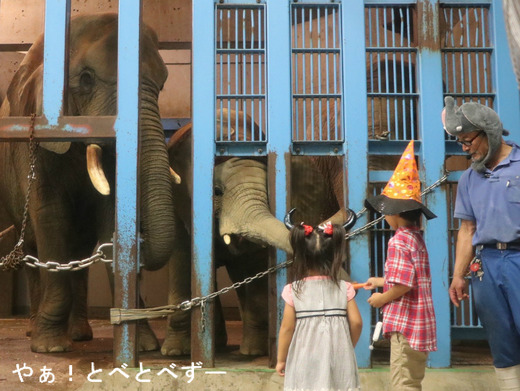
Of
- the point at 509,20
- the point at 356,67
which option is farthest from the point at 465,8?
the point at 509,20

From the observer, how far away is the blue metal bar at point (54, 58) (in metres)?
5.03

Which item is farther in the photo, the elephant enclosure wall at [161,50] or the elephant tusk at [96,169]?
the elephant enclosure wall at [161,50]

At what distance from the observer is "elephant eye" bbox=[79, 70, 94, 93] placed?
618cm

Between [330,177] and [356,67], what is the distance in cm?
154

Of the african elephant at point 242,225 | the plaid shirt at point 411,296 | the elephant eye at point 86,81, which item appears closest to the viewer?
the plaid shirt at point 411,296

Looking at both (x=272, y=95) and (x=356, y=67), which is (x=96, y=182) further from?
(x=356, y=67)

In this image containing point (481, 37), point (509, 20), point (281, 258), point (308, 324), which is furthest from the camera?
point (481, 37)

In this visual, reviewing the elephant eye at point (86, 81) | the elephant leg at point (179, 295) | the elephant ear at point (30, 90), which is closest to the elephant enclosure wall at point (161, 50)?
the elephant ear at point (30, 90)

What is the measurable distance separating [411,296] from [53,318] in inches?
129

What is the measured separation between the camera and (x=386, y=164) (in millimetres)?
5828

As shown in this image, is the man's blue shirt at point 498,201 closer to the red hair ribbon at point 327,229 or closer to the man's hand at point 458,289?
the man's hand at point 458,289

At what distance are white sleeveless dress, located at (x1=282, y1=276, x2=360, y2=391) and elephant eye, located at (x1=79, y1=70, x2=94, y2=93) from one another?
10.8 ft

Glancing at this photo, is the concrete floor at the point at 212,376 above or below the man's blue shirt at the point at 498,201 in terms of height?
below

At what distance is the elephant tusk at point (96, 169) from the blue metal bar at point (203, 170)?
957 mm
